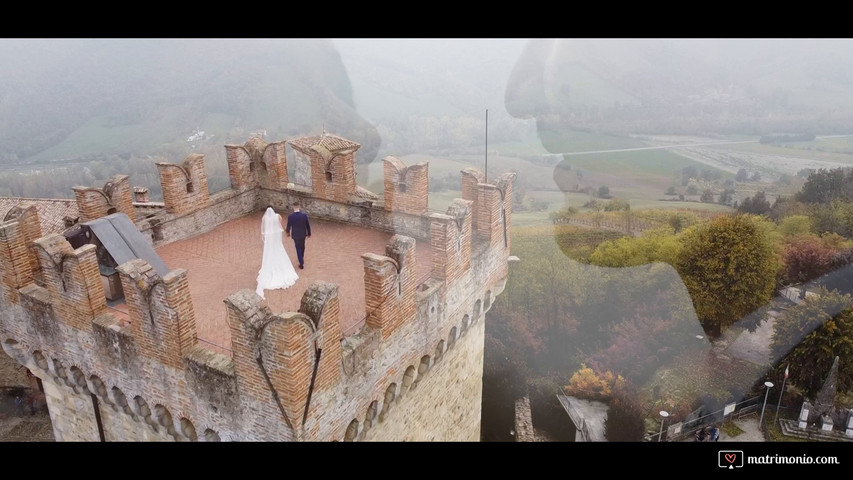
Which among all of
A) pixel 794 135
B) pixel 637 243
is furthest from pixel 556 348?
pixel 794 135

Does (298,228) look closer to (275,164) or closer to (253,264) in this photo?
(253,264)

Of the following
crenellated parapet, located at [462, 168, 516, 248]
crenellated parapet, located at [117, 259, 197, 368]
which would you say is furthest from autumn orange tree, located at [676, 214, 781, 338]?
crenellated parapet, located at [117, 259, 197, 368]

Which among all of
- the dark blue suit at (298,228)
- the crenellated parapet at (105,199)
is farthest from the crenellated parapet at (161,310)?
the crenellated parapet at (105,199)

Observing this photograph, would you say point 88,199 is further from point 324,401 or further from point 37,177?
point 37,177

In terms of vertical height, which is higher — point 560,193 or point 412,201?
point 412,201

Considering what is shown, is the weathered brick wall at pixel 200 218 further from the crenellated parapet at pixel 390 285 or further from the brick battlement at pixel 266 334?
the crenellated parapet at pixel 390 285

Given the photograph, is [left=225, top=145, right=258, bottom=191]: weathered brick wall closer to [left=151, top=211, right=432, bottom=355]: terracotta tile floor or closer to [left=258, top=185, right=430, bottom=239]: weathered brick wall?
[left=258, top=185, right=430, bottom=239]: weathered brick wall
